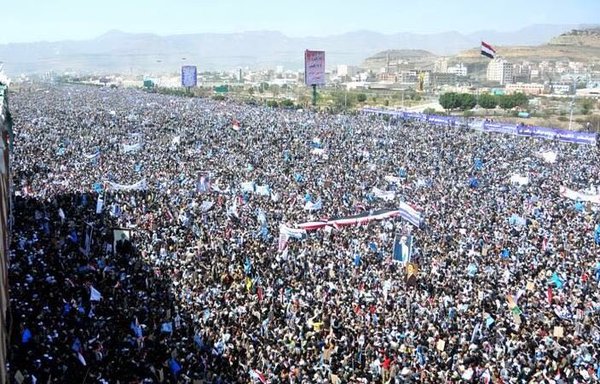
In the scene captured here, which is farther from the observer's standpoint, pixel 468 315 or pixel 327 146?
pixel 327 146

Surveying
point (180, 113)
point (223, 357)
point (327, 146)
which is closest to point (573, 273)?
point (223, 357)

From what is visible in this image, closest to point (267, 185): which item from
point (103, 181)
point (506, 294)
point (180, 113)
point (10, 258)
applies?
point (103, 181)

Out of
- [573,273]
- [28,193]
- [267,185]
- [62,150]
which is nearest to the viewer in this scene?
[573,273]

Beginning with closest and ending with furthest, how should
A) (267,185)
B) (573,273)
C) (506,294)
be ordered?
(506,294) < (573,273) < (267,185)

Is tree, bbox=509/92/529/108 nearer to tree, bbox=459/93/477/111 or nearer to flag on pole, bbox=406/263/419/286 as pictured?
tree, bbox=459/93/477/111

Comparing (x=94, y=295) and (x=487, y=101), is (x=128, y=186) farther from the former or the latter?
(x=487, y=101)

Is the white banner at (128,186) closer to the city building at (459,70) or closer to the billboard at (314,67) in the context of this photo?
the billboard at (314,67)

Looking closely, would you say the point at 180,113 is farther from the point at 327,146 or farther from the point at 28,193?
the point at 28,193
